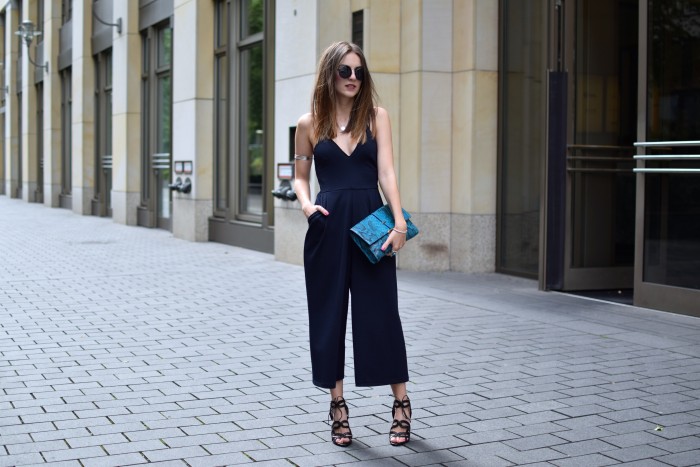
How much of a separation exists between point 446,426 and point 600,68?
6247 mm

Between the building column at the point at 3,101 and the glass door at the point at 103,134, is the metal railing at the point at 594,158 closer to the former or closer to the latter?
the glass door at the point at 103,134

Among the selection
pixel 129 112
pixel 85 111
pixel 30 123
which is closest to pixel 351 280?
pixel 129 112

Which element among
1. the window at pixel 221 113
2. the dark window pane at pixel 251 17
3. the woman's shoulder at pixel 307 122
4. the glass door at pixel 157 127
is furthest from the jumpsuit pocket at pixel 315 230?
the glass door at pixel 157 127

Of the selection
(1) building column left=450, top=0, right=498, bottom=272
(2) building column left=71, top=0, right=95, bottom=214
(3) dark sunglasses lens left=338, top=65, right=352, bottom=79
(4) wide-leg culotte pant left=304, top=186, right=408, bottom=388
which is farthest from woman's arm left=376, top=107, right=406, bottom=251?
(2) building column left=71, top=0, right=95, bottom=214

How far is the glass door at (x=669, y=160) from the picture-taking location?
8.55 m

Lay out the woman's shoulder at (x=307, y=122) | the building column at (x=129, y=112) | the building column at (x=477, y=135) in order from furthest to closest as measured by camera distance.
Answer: the building column at (x=129, y=112), the building column at (x=477, y=135), the woman's shoulder at (x=307, y=122)

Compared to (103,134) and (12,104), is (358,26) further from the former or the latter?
(12,104)

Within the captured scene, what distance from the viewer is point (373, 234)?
465 cm

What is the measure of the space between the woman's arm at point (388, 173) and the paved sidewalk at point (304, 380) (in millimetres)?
1063

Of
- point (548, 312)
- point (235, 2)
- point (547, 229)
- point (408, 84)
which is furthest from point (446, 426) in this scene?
point (235, 2)

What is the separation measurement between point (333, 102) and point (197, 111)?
12.6 metres

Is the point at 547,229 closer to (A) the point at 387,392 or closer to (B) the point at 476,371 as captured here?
(B) the point at 476,371

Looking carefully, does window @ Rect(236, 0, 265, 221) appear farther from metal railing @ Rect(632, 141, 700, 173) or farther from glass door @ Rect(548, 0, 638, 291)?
metal railing @ Rect(632, 141, 700, 173)

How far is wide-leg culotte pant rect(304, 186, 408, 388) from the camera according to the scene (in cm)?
478
